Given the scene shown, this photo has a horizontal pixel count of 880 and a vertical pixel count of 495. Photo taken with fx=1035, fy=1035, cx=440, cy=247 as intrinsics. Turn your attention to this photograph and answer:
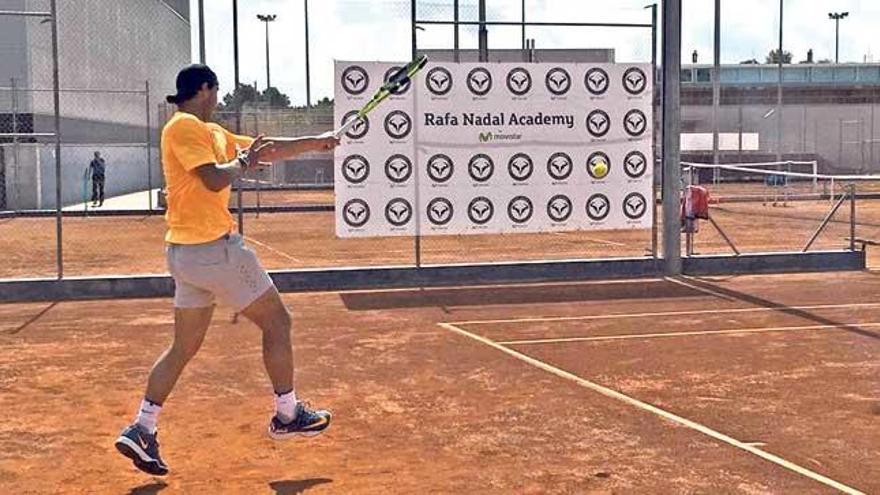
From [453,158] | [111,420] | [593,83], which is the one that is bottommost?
[111,420]

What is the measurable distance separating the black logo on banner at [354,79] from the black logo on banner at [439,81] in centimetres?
83

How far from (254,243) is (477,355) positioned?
12.1 metres

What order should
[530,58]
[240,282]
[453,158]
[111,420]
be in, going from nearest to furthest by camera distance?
[240,282] < [111,420] < [453,158] < [530,58]

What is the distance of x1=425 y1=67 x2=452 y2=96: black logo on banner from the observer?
13500mm

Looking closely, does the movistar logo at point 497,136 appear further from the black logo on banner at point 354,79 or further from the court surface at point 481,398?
the court surface at point 481,398

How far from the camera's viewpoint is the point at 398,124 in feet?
44.3

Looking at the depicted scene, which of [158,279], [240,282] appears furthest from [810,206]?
[240,282]

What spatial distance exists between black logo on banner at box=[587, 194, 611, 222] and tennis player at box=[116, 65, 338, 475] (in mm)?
8805

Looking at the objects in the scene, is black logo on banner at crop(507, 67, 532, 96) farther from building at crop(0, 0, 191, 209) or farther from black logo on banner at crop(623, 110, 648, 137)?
building at crop(0, 0, 191, 209)

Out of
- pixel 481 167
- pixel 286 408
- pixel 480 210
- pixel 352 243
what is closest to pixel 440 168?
pixel 481 167

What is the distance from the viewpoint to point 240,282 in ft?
18.5

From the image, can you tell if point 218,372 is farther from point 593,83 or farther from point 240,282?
point 593,83

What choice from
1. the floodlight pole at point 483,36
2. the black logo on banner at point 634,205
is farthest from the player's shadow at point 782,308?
the floodlight pole at point 483,36

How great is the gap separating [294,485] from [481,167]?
8.78 m
